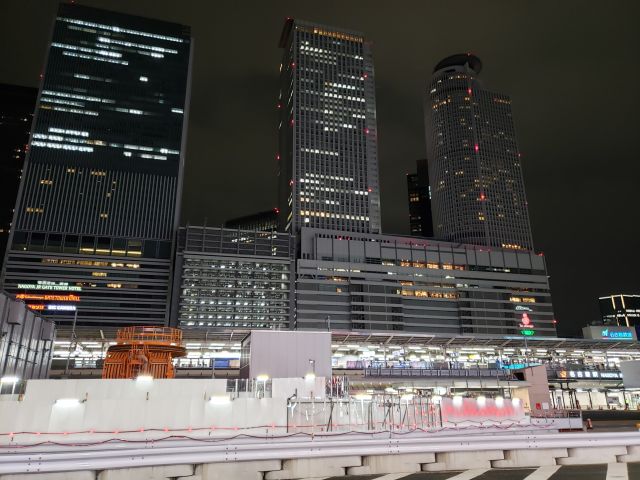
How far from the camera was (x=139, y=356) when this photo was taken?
40312 millimetres

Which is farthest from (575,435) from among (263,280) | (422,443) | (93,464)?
(263,280)

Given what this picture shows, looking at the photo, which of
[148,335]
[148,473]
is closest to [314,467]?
[148,473]

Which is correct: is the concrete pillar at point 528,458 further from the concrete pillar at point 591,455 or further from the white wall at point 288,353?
the white wall at point 288,353

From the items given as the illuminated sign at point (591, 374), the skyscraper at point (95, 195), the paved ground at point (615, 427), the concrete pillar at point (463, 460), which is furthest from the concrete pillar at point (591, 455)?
the skyscraper at point (95, 195)

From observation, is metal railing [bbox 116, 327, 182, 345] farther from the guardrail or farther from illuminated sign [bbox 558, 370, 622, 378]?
illuminated sign [bbox 558, 370, 622, 378]

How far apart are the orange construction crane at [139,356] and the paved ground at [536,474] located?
31834 millimetres

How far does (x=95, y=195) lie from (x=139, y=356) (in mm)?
157623

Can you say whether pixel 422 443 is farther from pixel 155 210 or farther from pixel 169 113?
pixel 169 113

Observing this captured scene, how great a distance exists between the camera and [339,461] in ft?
42.8

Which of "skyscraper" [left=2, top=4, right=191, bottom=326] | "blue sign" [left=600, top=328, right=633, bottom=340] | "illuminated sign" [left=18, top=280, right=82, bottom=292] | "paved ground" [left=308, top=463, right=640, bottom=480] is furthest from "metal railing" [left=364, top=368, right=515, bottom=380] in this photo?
"illuminated sign" [left=18, top=280, right=82, bottom=292]

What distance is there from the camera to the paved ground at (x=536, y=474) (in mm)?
12352

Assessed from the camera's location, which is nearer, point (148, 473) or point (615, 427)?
point (148, 473)

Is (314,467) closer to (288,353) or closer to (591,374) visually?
(288,353)

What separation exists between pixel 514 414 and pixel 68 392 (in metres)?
29.2
